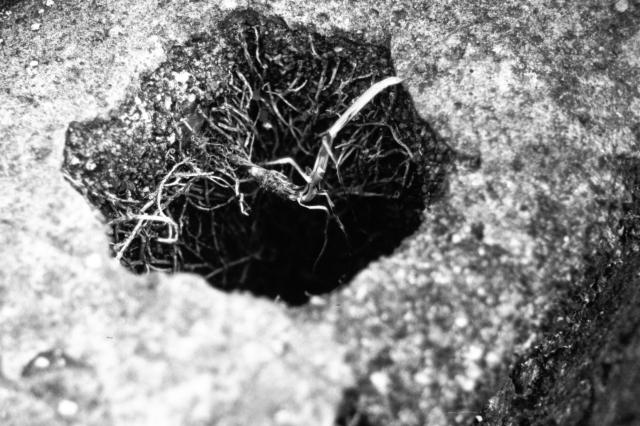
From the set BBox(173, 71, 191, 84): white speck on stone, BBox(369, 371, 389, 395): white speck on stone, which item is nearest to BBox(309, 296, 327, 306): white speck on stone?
BBox(369, 371, 389, 395): white speck on stone

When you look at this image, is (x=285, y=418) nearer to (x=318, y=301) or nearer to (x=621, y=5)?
(x=318, y=301)

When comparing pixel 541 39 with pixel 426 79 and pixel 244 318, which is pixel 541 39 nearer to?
pixel 426 79

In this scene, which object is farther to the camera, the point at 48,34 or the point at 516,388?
the point at 48,34

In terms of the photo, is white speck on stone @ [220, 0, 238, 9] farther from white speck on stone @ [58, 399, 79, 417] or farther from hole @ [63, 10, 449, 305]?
white speck on stone @ [58, 399, 79, 417]

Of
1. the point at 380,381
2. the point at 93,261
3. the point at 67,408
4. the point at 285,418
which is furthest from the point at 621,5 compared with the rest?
the point at 67,408

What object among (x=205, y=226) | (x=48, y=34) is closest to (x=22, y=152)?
(x=48, y=34)

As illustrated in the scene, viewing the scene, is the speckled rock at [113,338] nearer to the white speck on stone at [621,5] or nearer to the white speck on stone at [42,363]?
the white speck on stone at [42,363]
